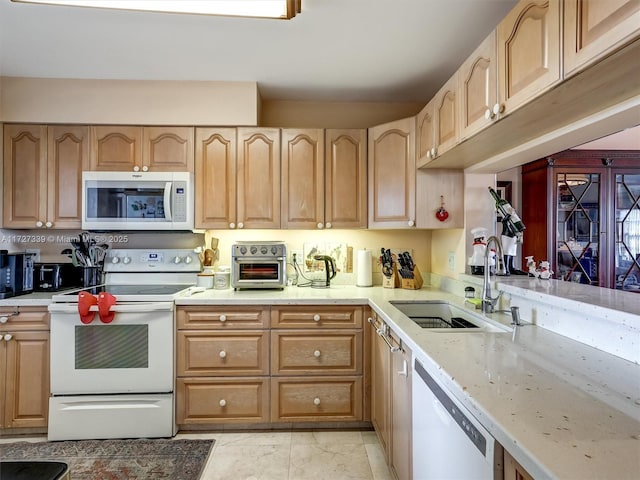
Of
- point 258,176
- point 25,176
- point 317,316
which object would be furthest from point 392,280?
point 25,176

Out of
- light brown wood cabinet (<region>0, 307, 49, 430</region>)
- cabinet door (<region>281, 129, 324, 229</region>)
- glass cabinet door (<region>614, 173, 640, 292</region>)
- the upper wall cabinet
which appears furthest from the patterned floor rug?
glass cabinet door (<region>614, 173, 640, 292</region>)

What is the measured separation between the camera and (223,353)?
6.83 ft

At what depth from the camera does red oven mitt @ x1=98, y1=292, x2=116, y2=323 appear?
77.2 inches

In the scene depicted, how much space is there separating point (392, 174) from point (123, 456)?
248 centimetres

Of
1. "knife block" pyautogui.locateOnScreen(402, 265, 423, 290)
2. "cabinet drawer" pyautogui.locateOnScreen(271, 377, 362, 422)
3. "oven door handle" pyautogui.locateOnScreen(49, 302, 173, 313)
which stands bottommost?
"cabinet drawer" pyautogui.locateOnScreen(271, 377, 362, 422)

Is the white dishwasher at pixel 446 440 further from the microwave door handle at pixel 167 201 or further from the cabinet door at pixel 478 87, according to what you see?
the microwave door handle at pixel 167 201

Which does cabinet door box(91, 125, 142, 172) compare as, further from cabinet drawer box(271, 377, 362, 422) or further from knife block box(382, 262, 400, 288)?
knife block box(382, 262, 400, 288)

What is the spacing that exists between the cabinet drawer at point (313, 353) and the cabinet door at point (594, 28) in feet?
5.73

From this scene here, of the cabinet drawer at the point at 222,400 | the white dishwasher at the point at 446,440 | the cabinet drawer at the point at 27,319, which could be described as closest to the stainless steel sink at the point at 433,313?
the white dishwasher at the point at 446,440

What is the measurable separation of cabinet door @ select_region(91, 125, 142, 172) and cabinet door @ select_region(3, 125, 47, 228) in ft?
1.21

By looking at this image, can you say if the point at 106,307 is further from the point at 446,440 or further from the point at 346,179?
the point at 446,440

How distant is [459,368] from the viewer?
0.95 metres

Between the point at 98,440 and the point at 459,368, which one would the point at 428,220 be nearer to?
the point at 459,368

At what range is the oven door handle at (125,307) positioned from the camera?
200 centimetres
